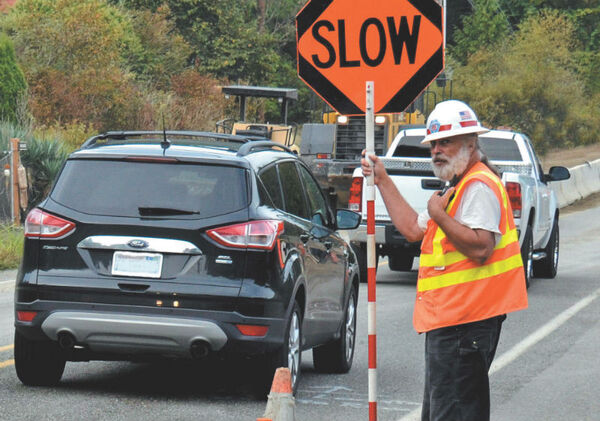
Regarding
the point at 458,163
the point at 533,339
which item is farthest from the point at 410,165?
the point at 458,163

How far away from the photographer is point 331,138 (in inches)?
1427

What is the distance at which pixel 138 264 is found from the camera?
27.2ft

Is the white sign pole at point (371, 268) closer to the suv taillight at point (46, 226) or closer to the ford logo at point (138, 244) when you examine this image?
the ford logo at point (138, 244)

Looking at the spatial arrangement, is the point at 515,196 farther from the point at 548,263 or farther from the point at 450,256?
the point at 450,256

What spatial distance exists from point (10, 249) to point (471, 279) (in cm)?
1385

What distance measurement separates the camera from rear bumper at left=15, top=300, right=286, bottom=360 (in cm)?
816

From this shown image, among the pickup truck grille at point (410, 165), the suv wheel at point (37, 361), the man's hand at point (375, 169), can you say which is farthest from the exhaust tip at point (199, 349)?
the pickup truck grille at point (410, 165)

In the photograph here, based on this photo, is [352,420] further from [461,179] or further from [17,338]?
[461,179]

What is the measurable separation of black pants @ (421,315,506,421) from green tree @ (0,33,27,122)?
24414mm

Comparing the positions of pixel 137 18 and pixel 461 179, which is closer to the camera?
pixel 461 179

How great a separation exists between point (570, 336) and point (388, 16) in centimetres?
509

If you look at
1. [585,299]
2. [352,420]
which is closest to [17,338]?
[352,420]

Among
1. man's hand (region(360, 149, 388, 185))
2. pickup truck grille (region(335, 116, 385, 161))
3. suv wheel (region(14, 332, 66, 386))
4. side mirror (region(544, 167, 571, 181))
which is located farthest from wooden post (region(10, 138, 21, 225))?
man's hand (region(360, 149, 388, 185))

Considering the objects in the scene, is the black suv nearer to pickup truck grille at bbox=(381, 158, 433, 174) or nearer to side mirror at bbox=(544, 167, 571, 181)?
pickup truck grille at bbox=(381, 158, 433, 174)
